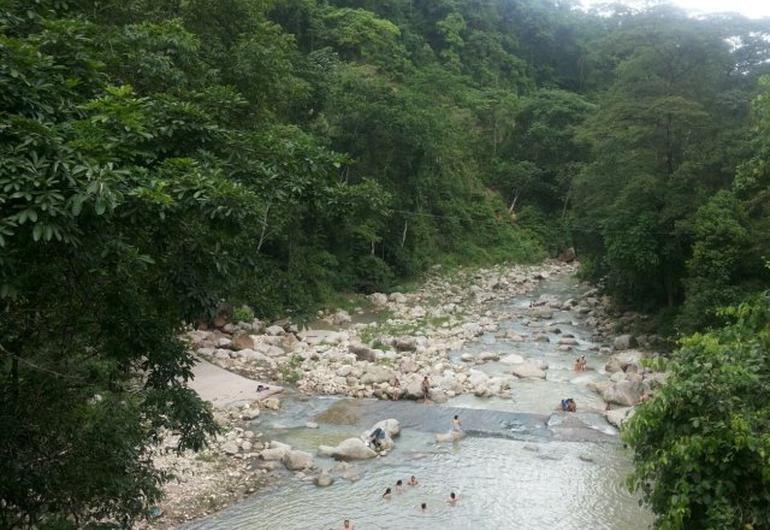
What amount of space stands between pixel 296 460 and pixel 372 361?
6.66 meters

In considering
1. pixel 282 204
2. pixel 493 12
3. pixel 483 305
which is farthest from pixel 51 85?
pixel 493 12

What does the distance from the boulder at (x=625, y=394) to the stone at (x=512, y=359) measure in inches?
148

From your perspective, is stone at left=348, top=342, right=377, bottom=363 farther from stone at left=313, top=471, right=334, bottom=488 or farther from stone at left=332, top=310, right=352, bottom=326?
stone at left=313, top=471, right=334, bottom=488

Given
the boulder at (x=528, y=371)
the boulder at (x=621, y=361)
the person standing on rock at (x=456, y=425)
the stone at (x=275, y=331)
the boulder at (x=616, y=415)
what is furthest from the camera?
the stone at (x=275, y=331)

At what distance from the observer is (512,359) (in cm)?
1903

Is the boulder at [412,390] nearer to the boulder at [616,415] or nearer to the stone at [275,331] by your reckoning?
the boulder at [616,415]

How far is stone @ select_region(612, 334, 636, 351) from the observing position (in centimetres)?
1995

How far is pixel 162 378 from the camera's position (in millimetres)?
5371

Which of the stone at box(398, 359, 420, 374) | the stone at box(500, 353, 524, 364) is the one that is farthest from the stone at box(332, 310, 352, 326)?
the stone at box(500, 353, 524, 364)

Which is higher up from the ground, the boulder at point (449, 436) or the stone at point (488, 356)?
the stone at point (488, 356)

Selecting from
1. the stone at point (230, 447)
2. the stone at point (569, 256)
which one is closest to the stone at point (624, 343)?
the stone at point (230, 447)

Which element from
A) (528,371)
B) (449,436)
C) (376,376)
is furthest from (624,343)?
(449,436)

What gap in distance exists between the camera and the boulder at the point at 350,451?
12.2 m

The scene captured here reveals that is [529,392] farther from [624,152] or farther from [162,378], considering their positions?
[162,378]
